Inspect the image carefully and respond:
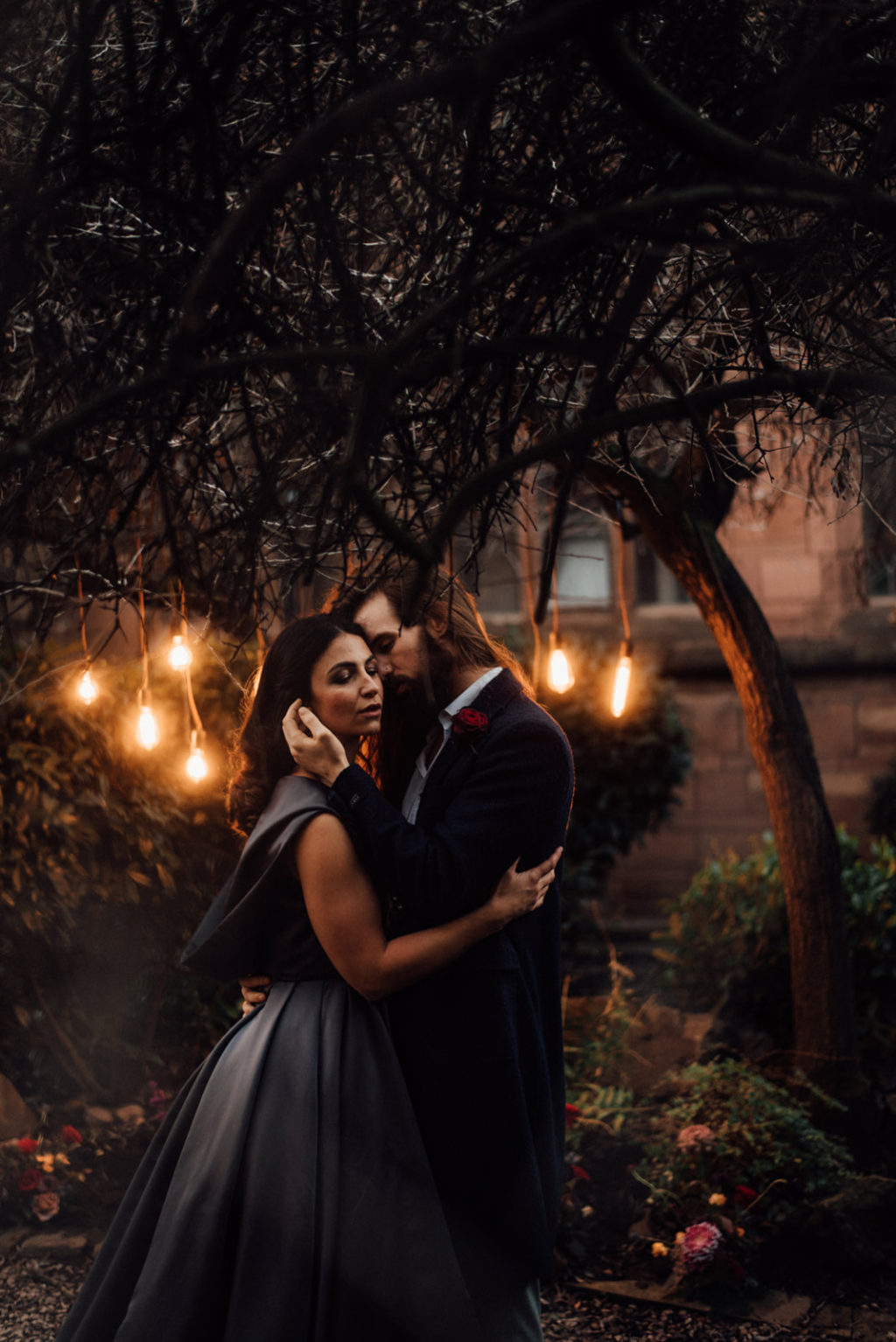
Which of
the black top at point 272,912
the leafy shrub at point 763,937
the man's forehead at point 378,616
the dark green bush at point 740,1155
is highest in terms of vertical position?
the man's forehead at point 378,616

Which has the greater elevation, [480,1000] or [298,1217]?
[480,1000]

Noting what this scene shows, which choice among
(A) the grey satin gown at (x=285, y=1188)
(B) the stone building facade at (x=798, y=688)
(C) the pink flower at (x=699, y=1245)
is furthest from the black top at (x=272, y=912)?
(B) the stone building facade at (x=798, y=688)

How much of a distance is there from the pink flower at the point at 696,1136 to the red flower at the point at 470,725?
209 cm

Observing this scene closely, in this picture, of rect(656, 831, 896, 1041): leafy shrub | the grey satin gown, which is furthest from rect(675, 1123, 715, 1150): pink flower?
the grey satin gown

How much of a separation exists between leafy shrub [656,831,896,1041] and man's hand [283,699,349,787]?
3041 millimetres

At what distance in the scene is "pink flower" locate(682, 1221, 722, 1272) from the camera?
10.7 ft

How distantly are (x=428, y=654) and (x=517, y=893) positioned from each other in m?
0.53

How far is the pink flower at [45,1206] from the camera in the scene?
3838mm

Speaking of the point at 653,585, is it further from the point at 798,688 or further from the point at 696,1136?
the point at 696,1136

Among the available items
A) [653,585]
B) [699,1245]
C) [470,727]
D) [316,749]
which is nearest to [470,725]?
[470,727]

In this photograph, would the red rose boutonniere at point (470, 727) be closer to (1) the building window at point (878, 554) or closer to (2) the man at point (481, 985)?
(2) the man at point (481, 985)

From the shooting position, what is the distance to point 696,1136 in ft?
12.1

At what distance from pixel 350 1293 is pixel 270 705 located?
3.75 feet

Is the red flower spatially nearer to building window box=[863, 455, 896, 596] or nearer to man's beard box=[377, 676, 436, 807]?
man's beard box=[377, 676, 436, 807]
